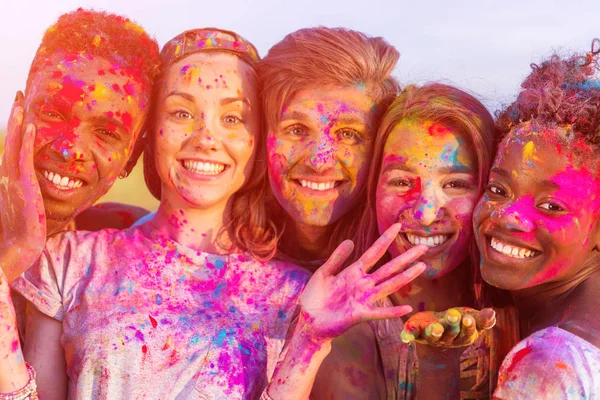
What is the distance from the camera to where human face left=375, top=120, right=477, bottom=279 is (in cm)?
364

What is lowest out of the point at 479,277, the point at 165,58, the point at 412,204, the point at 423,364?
the point at 423,364

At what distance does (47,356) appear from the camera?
11.9 ft

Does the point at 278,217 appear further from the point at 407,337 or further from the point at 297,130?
the point at 407,337

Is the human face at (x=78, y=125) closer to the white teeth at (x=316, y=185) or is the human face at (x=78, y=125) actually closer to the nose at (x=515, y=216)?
the white teeth at (x=316, y=185)

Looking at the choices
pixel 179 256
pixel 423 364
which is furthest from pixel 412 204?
pixel 179 256

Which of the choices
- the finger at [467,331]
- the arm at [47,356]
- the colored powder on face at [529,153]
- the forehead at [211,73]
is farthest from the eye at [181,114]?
the finger at [467,331]

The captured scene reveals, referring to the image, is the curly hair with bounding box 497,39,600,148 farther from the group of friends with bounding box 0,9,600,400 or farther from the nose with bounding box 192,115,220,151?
the nose with bounding box 192,115,220,151

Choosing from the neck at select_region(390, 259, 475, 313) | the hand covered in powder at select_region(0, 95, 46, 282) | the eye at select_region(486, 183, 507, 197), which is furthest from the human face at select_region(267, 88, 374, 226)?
the hand covered in powder at select_region(0, 95, 46, 282)

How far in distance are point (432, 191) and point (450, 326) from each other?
2.86 ft

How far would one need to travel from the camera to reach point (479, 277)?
3793 millimetres

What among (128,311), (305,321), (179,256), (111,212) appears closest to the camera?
(305,321)

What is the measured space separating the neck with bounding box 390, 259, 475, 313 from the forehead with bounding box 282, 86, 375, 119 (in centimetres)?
91

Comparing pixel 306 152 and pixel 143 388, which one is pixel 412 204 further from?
pixel 143 388

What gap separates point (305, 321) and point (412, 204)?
81cm
